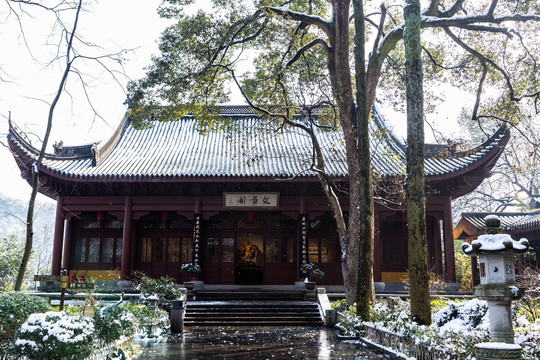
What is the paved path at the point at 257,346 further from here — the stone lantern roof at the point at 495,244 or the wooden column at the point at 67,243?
the wooden column at the point at 67,243

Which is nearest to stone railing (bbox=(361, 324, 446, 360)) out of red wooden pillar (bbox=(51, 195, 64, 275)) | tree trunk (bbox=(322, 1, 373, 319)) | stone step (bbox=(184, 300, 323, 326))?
tree trunk (bbox=(322, 1, 373, 319))

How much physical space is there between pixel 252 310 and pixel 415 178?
7.96m

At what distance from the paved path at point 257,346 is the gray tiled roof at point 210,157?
5.39 metres

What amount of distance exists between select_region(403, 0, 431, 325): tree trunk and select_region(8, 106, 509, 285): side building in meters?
8.94

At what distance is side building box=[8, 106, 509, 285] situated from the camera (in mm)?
17312

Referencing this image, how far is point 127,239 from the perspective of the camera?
17.7 metres

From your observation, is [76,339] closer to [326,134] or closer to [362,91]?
[362,91]

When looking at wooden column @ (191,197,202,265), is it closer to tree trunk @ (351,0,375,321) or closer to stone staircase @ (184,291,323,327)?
stone staircase @ (184,291,323,327)

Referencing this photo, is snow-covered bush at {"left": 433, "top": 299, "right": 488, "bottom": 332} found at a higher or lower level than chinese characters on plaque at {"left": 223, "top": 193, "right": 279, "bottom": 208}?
lower

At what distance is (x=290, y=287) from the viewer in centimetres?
1802

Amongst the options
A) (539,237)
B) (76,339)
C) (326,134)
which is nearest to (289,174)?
(326,134)

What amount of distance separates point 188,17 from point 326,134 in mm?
10893

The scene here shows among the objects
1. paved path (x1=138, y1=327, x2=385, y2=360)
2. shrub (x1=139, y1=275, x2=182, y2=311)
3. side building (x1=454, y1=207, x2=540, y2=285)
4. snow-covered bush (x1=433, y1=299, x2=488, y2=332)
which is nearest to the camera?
snow-covered bush (x1=433, y1=299, x2=488, y2=332)

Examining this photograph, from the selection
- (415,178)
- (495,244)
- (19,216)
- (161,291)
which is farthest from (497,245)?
(19,216)
